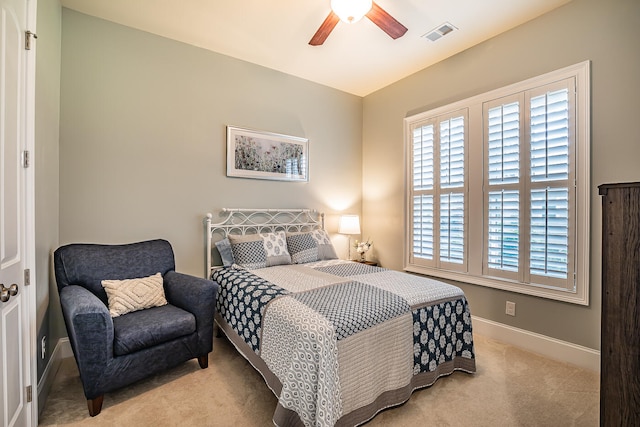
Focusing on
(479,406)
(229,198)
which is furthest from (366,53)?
(479,406)

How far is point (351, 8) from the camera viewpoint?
2086 millimetres

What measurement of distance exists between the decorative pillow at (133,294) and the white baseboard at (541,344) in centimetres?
307

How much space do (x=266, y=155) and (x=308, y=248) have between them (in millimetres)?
1247

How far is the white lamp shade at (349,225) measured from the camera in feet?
13.2

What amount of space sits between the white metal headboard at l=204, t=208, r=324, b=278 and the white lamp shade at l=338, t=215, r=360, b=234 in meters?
0.28

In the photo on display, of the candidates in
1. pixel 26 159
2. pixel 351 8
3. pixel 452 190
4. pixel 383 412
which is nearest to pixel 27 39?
pixel 26 159

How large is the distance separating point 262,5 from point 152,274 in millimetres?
2492

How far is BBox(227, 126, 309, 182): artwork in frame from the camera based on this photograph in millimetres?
3426

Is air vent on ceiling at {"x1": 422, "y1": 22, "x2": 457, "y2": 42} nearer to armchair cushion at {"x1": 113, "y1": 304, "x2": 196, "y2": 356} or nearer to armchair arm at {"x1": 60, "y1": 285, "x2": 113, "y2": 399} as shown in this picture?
armchair cushion at {"x1": 113, "y1": 304, "x2": 196, "y2": 356}

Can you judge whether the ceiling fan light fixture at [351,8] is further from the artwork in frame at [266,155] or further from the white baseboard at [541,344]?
the white baseboard at [541,344]

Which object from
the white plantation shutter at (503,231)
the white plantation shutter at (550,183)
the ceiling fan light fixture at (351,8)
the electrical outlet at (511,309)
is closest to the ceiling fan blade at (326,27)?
the ceiling fan light fixture at (351,8)

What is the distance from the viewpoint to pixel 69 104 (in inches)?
102

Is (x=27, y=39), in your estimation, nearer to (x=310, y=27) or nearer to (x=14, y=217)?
(x=14, y=217)

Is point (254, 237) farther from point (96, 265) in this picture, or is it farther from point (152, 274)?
point (96, 265)
